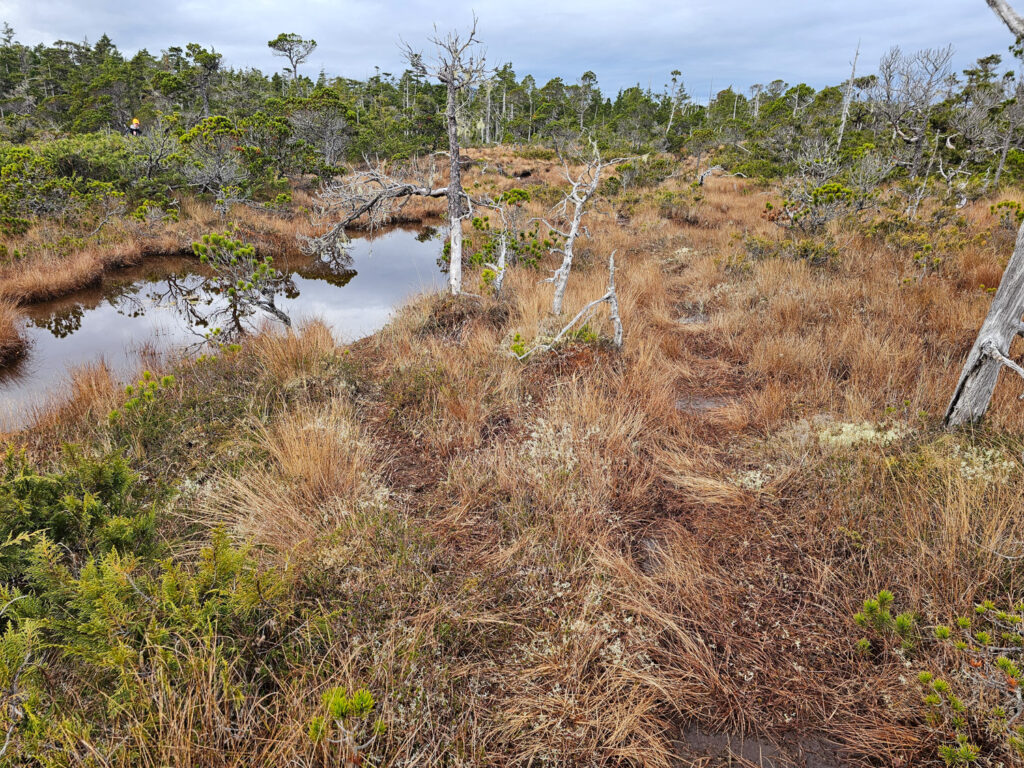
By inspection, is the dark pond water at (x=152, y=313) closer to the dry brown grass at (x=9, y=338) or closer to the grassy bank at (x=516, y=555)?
the dry brown grass at (x=9, y=338)

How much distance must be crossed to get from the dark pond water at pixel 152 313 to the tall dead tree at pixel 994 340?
276 inches

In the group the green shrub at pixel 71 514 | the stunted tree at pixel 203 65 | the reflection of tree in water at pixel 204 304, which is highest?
the stunted tree at pixel 203 65

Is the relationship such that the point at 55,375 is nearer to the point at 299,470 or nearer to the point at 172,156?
the point at 299,470

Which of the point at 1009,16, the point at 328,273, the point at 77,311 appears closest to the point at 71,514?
the point at 1009,16

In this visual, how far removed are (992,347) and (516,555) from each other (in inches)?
131

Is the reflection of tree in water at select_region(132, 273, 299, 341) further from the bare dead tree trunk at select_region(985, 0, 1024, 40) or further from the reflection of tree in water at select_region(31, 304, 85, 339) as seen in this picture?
the bare dead tree trunk at select_region(985, 0, 1024, 40)

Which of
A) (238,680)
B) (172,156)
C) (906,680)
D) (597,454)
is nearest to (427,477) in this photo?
(597,454)

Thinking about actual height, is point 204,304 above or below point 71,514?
below

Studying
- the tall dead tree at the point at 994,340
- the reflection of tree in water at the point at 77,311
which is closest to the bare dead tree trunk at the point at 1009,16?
the tall dead tree at the point at 994,340

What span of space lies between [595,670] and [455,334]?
534 cm

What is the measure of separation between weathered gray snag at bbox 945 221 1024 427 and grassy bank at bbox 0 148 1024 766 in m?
0.17

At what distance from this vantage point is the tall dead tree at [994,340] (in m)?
2.93

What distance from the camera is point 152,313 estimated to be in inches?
352

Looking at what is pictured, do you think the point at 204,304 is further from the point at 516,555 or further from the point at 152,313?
the point at 516,555
